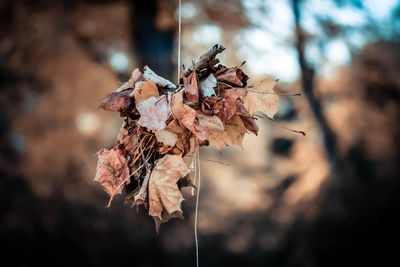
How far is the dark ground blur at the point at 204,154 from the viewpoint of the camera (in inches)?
79.4

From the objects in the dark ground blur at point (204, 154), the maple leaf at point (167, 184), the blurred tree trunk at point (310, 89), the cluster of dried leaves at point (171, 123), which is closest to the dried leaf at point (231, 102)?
the cluster of dried leaves at point (171, 123)

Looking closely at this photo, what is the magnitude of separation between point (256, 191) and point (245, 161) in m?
0.22

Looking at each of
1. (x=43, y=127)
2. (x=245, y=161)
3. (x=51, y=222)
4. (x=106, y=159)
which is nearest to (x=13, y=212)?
(x=51, y=222)

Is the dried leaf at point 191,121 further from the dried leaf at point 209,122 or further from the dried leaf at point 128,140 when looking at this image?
the dried leaf at point 128,140

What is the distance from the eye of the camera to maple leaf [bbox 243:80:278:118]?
587mm

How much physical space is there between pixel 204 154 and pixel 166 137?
1611mm

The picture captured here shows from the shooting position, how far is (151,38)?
220 centimetres

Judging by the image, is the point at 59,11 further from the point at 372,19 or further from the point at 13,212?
the point at 372,19

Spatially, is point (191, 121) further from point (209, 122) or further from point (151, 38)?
point (151, 38)

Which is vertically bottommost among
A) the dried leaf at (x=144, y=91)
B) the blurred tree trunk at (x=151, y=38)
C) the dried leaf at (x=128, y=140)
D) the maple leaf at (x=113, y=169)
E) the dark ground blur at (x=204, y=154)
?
the dark ground blur at (x=204, y=154)

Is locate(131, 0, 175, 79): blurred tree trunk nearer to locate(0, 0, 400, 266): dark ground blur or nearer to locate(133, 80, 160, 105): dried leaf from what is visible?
locate(0, 0, 400, 266): dark ground blur

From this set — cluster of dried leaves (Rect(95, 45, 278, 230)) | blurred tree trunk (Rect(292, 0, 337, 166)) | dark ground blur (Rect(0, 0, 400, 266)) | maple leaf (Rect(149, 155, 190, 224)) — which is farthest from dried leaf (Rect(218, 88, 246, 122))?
blurred tree trunk (Rect(292, 0, 337, 166))

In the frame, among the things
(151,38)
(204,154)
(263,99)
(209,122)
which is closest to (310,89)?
(204,154)

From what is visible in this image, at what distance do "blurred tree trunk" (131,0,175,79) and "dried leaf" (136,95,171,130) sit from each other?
168 centimetres
